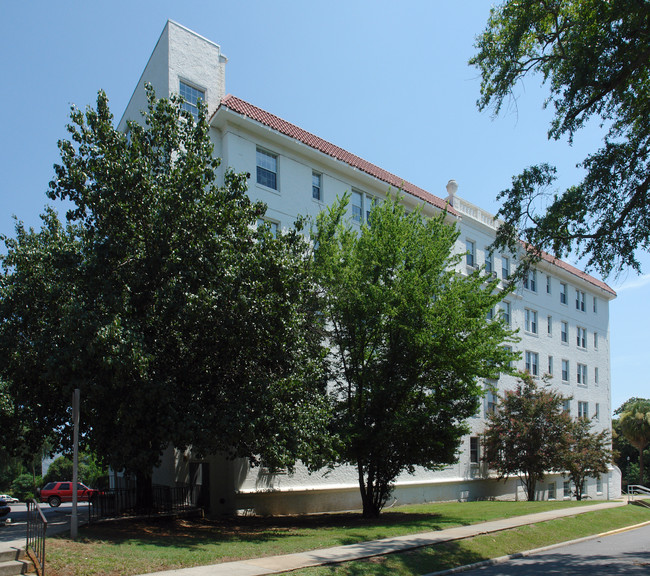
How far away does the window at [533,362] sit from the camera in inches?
1590

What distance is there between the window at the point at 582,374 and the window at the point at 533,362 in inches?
281

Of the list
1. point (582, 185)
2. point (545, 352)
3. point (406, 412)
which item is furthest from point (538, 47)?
point (545, 352)

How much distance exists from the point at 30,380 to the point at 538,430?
25.4 meters

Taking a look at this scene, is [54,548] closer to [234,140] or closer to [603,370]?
[234,140]

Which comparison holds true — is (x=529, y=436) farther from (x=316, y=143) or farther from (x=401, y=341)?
(x=316, y=143)

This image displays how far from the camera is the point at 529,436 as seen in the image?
3184 centimetres

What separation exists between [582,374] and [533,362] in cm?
859

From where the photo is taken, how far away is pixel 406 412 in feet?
64.7

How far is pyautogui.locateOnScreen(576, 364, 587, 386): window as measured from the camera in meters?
46.3

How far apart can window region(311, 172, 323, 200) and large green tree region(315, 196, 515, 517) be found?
6638mm

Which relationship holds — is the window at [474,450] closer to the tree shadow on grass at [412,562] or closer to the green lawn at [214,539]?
the green lawn at [214,539]

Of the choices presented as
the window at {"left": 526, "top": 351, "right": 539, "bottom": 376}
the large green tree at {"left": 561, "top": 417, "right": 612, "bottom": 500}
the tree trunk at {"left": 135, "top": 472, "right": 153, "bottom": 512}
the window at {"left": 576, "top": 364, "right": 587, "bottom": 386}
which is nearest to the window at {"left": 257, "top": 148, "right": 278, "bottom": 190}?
the tree trunk at {"left": 135, "top": 472, "right": 153, "bottom": 512}

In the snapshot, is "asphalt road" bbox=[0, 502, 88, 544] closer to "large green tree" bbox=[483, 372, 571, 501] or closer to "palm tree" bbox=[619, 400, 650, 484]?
"large green tree" bbox=[483, 372, 571, 501]

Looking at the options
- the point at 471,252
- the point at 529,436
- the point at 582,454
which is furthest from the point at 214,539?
the point at 471,252
